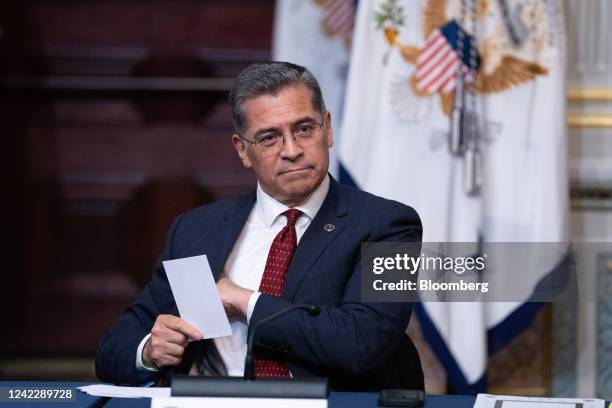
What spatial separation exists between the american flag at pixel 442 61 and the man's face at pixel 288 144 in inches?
49.5

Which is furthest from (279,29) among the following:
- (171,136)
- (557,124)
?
(557,124)

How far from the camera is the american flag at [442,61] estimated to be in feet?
11.4

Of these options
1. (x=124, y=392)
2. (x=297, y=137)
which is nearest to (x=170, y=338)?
(x=124, y=392)

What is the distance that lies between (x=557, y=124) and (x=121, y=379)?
1934 millimetres

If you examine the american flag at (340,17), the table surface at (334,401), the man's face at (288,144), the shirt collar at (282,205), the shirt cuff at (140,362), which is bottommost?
the table surface at (334,401)

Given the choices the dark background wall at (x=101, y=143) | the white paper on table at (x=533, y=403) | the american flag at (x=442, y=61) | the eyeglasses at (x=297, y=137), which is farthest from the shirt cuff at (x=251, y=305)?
the dark background wall at (x=101, y=143)

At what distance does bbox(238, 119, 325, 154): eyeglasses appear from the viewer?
2.26 metres

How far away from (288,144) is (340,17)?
1.62m

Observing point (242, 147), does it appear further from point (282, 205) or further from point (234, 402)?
point (234, 402)

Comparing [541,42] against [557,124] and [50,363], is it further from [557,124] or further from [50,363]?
[50,363]

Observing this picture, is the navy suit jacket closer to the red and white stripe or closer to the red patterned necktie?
the red patterned necktie

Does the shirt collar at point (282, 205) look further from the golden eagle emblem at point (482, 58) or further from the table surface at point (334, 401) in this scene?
the golden eagle emblem at point (482, 58)

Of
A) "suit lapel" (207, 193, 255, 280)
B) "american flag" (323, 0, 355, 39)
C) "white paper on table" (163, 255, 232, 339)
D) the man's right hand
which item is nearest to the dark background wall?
"american flag" (323, 0, 355, 39)

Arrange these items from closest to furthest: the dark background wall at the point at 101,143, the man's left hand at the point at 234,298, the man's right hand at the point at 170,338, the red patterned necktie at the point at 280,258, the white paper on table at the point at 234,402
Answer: the white paper on table at the point at 234,402 → the man's right hand at the point at 170,338 → the man's left hand at the point at 234,298 → the red patterned necktie at the point at 280,258 → the dark background wall at the point at 101,143
